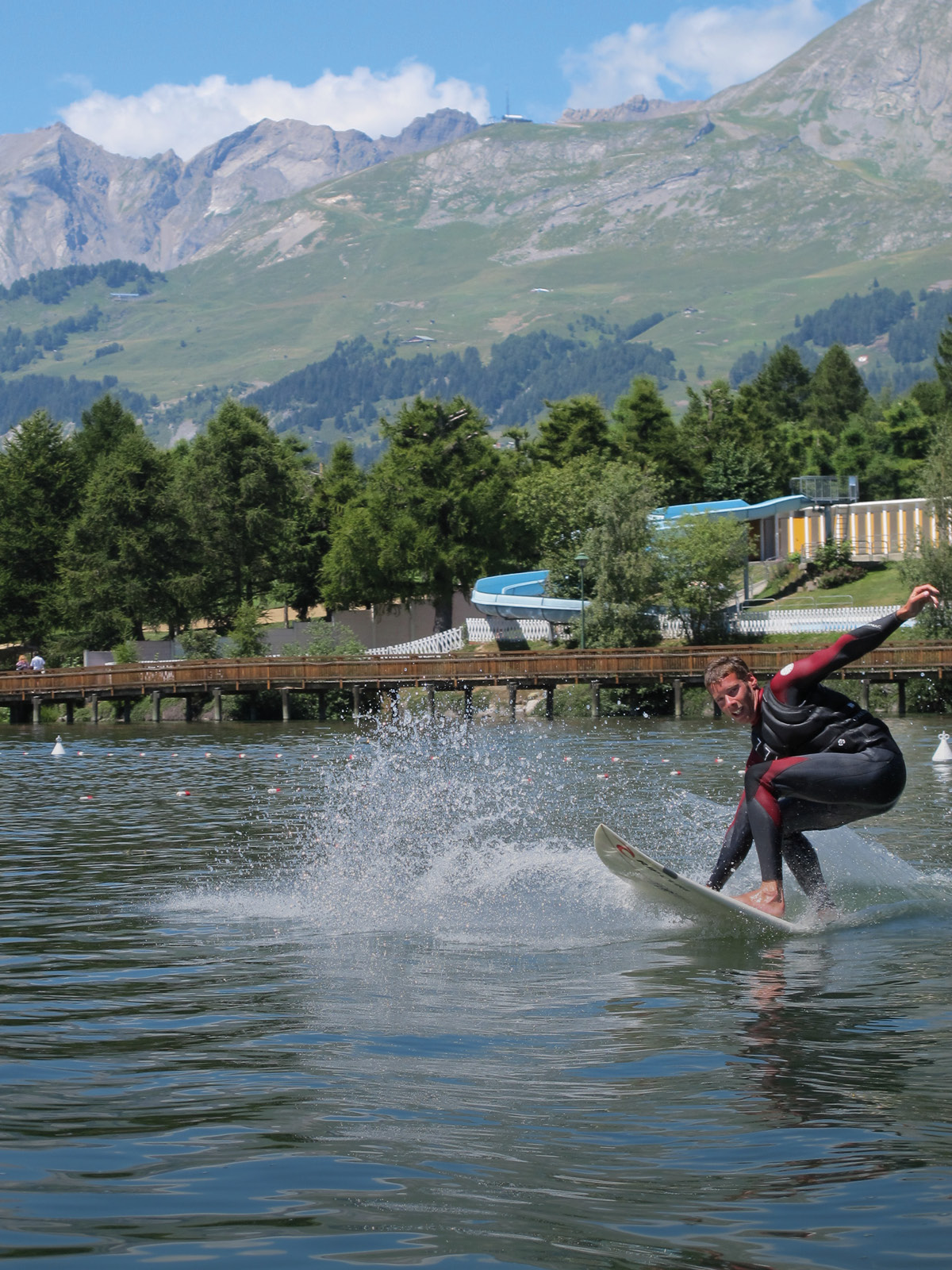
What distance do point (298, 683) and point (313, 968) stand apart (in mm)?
47634

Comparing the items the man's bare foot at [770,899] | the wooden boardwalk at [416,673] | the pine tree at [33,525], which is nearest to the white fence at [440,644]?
the wooden boardwalk at [416,673]

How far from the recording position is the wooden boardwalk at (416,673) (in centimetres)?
5078

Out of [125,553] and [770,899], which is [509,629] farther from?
[770,899]

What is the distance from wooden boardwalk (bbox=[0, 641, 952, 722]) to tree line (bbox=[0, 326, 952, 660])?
8.32 meters

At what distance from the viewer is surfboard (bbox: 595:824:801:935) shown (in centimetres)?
1170

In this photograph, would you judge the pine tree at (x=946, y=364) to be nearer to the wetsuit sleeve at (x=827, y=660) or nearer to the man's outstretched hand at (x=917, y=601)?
the wetsuit sleeve at (x=827, y=660)

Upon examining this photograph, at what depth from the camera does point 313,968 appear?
451 inches

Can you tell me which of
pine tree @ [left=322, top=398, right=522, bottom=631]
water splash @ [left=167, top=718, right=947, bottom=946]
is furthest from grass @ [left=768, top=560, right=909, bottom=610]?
water splash @ [left=167, top=718, right=947, bottom=946]

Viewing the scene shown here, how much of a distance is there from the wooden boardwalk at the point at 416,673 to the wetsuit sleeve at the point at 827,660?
3967 cm

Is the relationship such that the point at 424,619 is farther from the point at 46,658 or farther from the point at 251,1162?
Answer: the point at 251,1162

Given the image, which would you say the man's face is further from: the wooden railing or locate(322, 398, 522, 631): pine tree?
locate(322, 398, 522, 631): pine tree

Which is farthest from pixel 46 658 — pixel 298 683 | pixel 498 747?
pixel 498 747

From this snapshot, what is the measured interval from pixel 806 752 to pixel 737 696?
696 millimetres

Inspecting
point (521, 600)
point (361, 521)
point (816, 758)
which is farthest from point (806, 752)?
point (361, 521)
